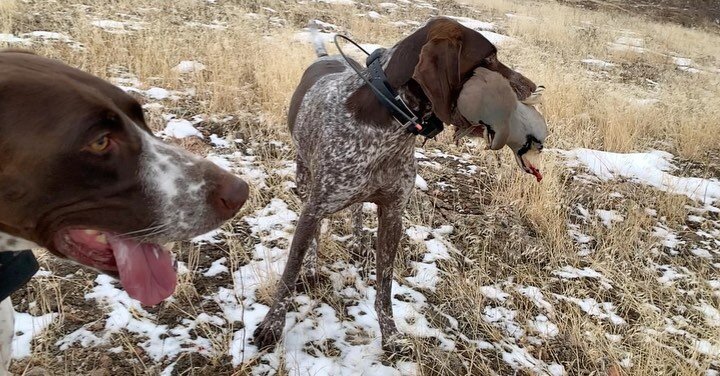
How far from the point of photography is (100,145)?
1725 mm

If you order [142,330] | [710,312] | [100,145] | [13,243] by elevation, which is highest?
[100,145]

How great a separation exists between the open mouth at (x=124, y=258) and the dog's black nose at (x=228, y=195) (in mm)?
275

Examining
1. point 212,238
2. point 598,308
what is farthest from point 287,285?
point 598,308

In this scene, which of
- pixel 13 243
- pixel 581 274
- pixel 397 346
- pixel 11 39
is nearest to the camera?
pixel 13 243

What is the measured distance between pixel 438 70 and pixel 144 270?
152 centimetres

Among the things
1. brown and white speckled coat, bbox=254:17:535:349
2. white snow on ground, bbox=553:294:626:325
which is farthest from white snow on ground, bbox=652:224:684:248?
brown and white speckled coat, bbox=254:17:535:349

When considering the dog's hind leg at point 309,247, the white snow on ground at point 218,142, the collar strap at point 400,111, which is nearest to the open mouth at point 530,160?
the collar strap at point 400,111

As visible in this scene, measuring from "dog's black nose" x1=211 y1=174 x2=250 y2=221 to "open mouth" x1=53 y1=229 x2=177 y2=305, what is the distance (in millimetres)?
275

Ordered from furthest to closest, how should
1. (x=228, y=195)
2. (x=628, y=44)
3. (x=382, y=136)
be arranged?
(x=628, y=44) < (x=382, y=136) < (x=228, y=195)

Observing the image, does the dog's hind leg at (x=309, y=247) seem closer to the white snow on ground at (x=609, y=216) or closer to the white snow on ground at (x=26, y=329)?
the white snow on ground at (x=26, y=329)

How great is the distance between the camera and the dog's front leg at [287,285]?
117 inches

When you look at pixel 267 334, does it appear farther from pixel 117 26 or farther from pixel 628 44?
pixel 628 44

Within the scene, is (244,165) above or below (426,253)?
above

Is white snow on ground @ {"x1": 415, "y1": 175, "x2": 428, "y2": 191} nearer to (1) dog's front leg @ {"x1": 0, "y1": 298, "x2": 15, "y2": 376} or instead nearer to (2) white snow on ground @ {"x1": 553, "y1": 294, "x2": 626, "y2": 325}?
(2) white snow on ground @ {"x1": 553, "y1": 294, "x2": 626, "y2": 325}
